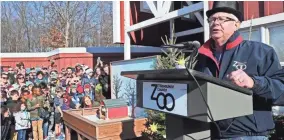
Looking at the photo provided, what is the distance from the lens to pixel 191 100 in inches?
48.4

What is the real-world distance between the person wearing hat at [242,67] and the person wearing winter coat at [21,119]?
5841 mm

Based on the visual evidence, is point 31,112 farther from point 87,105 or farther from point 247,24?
point 247,24

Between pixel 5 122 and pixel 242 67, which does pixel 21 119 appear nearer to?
pixel 5 122

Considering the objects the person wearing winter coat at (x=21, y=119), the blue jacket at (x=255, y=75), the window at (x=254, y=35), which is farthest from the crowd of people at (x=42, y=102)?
the blue jacket at (x=255, y=75)

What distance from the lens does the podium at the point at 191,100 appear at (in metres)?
1.18

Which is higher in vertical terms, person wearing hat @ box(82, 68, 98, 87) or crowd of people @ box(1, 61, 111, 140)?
person wearing hat @ box(82, 68, 98, 87)

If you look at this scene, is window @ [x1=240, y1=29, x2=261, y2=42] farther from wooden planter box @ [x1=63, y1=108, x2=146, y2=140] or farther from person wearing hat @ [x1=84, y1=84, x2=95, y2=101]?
person wearing hat @ [x1=84, y1=84, x2=95, y2=101]

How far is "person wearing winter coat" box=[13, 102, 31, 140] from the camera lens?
21.5 feet

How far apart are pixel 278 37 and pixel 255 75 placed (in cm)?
290

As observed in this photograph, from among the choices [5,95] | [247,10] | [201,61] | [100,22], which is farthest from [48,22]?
[201,61]

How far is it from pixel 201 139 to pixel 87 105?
542 cm

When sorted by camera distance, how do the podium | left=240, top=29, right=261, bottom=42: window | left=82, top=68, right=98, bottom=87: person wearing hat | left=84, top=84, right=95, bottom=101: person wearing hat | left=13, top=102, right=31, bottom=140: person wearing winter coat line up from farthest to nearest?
left=82, top=68, right=98, bottom=87: person wearing hat, left=84, top=84, right=95, bottom=101: person wearing hat, left=13, top=102, right=31, bottom=140: person wearing winter coat, left=240, top=29, right=261, bottom=42: window, the podium

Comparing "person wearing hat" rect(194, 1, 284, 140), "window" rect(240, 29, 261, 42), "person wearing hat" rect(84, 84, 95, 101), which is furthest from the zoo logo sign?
"person wearing hat" rect(84, 84, 95, 101)

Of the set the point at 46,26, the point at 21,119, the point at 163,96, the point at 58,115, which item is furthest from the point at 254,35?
the point at 46,26
